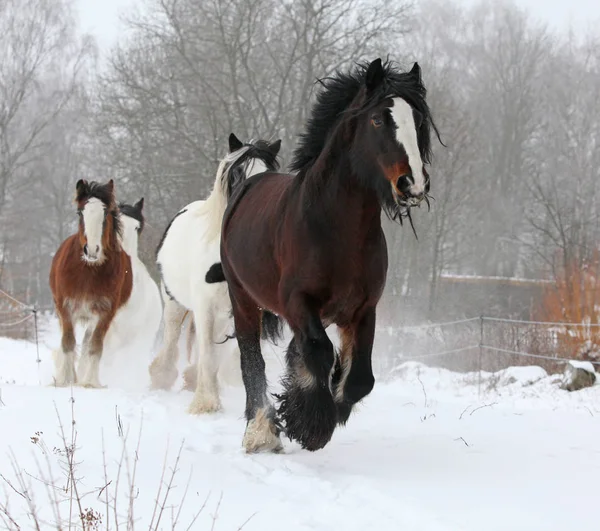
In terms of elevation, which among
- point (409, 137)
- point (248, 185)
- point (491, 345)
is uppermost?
point (248, 185)

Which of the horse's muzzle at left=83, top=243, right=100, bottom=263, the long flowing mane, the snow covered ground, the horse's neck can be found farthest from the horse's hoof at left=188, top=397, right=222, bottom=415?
the horse's neck

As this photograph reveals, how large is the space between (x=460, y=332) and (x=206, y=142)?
7956 mm

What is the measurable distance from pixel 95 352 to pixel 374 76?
5467 mm

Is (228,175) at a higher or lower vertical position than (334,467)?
higher

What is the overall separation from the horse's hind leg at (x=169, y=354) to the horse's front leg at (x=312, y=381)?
4.21m

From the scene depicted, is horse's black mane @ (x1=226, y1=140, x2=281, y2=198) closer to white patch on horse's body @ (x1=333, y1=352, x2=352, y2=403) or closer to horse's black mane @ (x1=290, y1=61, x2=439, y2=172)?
horse's black mane @ (x1=290, y1=61, x2=439, y2=172)

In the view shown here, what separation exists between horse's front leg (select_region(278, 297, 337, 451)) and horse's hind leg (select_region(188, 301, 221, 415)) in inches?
88.4

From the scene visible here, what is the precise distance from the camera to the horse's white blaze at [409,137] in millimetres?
3666

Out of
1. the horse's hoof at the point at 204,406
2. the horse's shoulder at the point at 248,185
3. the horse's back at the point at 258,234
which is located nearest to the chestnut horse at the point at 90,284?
the horse's hoof at the point at 204,406

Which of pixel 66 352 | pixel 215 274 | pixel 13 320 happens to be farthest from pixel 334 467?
pixel 13 320

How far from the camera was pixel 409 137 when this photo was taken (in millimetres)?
3797

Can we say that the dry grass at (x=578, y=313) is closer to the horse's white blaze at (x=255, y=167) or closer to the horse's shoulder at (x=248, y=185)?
the horse's white blaze at (x=255, y=167)

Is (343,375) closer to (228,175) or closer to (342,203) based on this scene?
(342,203)

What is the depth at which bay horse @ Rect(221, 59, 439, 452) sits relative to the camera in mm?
4039
